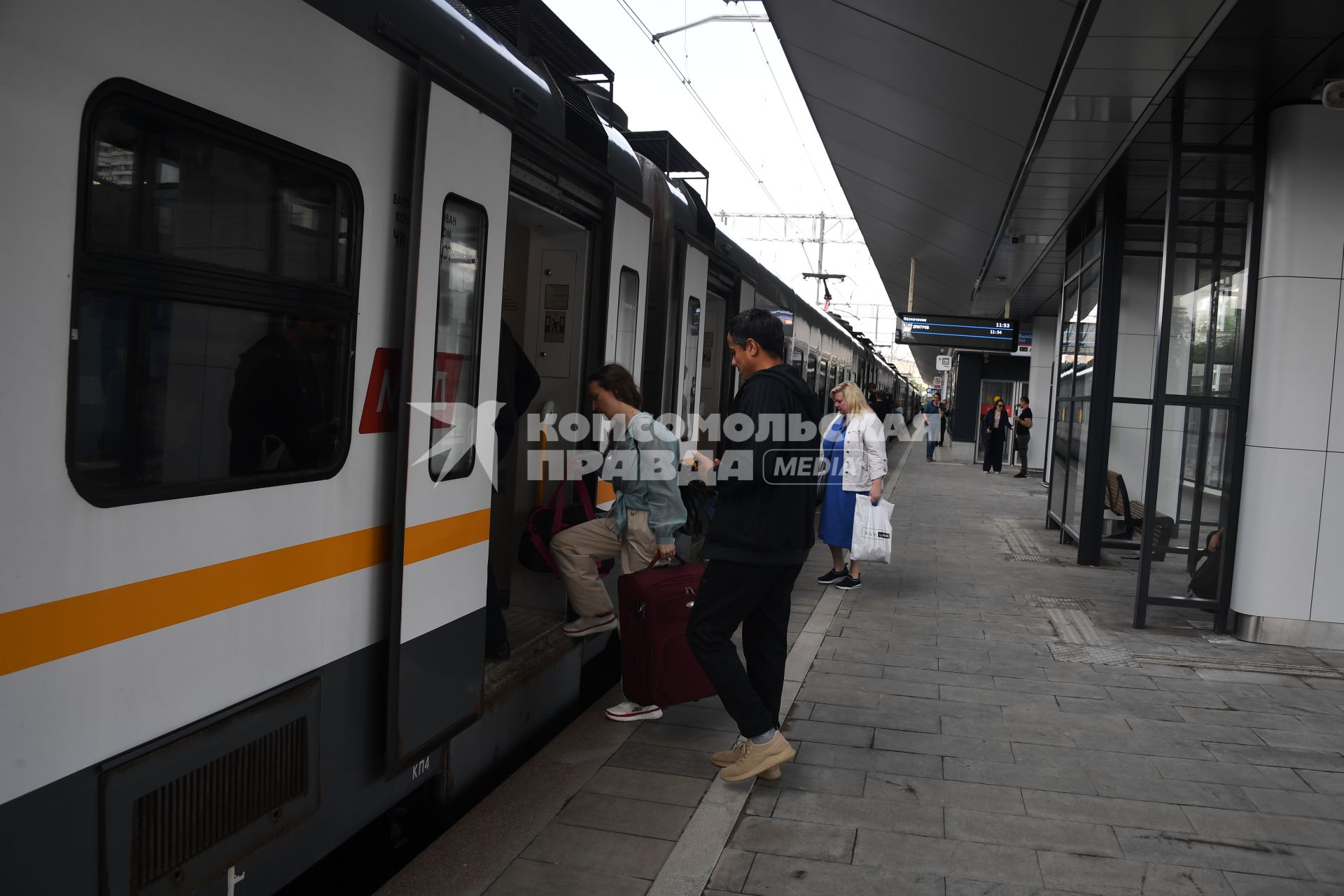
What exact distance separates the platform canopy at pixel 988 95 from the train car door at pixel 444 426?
3.28 meters

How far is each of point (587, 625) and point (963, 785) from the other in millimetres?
1952

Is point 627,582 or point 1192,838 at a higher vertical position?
point 627,582

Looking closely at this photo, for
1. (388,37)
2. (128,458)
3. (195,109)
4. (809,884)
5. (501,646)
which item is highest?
(388,37)

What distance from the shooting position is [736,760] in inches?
165

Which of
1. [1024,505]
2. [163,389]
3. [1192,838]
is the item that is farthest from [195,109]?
[1024,505]

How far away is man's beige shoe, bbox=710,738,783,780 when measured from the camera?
13.4ft

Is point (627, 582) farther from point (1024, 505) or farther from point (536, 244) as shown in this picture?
point (1024, 505)

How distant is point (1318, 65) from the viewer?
19.5ft

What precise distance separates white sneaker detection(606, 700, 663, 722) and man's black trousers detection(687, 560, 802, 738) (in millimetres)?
896

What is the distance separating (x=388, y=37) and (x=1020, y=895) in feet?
10.9

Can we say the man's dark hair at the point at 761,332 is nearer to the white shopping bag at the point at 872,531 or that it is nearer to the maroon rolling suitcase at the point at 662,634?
the maroon rolling suitcase at the point at 662,634

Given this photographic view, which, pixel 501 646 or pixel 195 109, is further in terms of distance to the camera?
pixel 501 646

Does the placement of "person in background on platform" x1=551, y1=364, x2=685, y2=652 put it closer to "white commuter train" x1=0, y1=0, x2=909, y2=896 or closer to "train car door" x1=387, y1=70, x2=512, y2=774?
"white commuter train" x1=0, y1=0, x2=909, y2=896

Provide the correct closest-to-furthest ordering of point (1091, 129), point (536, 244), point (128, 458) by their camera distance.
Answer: point (128, 458) → point (536, 244) → point (1091, 129)
